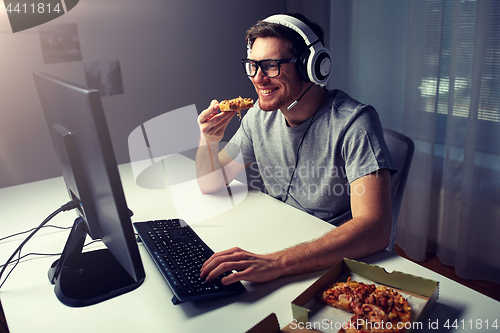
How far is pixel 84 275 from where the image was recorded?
0.98 metres

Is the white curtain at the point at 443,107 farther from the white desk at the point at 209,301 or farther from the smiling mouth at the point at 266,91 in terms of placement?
the white desk at the point at 209,301

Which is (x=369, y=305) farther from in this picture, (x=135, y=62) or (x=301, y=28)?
(x=135, y=62)

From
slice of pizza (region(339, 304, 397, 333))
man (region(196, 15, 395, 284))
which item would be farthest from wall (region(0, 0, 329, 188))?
slice of pizza (region(339, 304, 397, 333))

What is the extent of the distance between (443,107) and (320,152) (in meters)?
1.03

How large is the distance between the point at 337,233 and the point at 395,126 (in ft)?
4.83

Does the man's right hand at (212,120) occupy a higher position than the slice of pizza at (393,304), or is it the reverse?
the man's right hand at (212,120)

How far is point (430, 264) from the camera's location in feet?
7.25

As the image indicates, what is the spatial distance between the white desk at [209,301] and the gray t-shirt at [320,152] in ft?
0.59

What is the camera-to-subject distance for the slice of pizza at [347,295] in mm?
759

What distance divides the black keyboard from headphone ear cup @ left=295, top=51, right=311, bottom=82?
68 centimetres

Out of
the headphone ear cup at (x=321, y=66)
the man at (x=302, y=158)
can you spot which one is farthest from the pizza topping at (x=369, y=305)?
the headphone ear cup at (x=321, y=66)

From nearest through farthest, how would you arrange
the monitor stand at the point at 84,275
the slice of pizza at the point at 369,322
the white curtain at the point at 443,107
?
the slice of pizza at the point at 369,322
the monitor stand at the point at 84,275
the white curtain at the point at 443,107

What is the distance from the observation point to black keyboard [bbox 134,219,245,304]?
867 mm

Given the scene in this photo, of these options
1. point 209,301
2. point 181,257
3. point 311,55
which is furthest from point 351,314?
point 311,55
